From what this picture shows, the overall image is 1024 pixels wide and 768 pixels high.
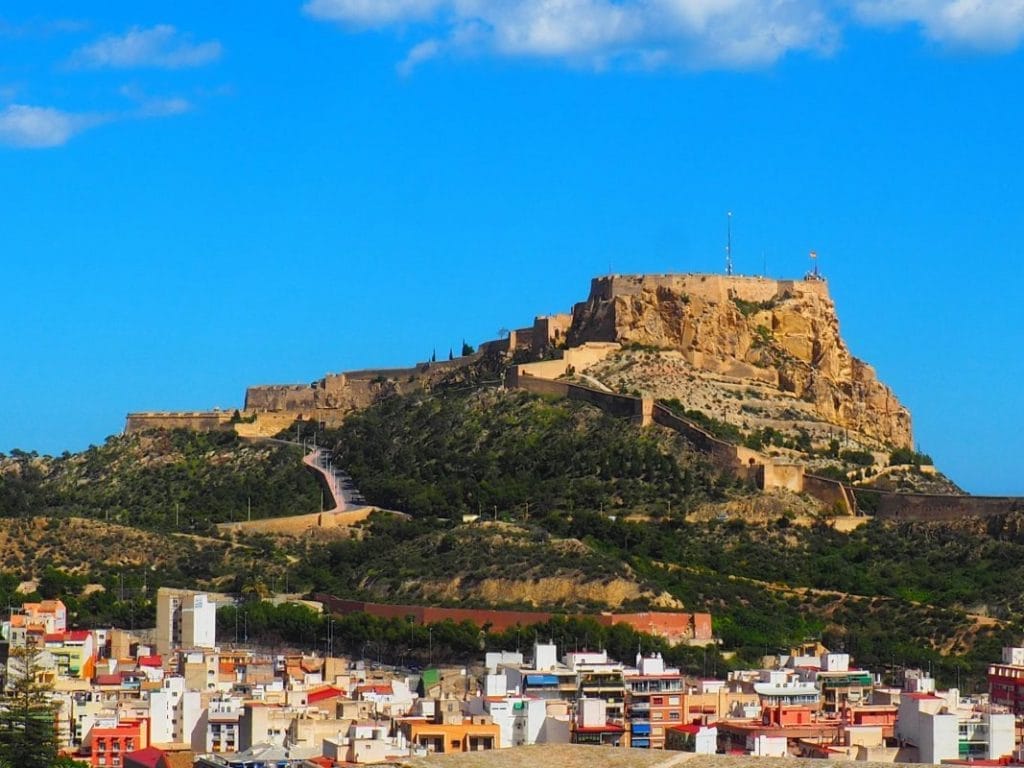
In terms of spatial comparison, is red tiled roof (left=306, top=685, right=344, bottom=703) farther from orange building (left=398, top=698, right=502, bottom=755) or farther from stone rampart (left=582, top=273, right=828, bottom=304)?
stone rampart (left=582, top=273, right=828, bottom=304)

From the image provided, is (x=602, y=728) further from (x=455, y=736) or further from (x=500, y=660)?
(x=500, y=660)

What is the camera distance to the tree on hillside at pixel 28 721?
5053 centimetres

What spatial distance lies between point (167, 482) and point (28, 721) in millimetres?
44481

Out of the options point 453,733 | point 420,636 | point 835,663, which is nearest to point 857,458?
point 420,636

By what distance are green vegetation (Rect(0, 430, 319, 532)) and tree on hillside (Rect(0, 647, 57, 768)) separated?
1232 inches

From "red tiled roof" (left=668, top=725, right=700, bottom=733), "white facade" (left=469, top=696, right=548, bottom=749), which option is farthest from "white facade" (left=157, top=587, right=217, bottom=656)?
"red tiled roof" (left=668, top=725, right=700, bottom=733)

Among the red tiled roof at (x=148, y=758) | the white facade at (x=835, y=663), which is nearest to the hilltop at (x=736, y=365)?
the white facade at (x=835, y=663)

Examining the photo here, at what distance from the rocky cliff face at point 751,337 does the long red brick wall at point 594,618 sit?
20.2m

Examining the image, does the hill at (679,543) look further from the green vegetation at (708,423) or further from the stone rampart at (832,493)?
the green vegetation at (708,423)

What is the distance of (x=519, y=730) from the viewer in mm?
51312

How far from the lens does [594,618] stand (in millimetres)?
68562

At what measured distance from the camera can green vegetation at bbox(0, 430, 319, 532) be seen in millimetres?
89750

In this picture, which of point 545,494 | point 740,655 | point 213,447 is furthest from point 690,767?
point 213,447

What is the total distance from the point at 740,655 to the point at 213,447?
3532 cm
